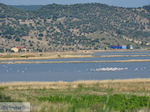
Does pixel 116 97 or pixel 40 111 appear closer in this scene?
pixel 40 111

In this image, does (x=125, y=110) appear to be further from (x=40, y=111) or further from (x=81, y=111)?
(x=81, y=111)

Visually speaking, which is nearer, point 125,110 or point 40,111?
point 40,111

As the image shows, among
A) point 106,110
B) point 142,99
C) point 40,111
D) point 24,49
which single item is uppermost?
point 106,110

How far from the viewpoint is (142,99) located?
26.5 m

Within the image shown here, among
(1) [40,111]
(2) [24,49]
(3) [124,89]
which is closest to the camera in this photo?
(1) [40,111]

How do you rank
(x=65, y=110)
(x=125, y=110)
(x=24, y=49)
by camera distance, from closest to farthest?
(x=65, y=110)
(x=125, y=110)
(x=24, y=49)

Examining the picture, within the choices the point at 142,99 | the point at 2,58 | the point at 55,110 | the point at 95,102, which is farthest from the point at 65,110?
the point at 2,58

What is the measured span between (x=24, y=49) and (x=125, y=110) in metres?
176

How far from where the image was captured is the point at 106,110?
11.6 m

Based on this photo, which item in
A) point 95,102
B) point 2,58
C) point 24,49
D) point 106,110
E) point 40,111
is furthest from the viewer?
point 24,49

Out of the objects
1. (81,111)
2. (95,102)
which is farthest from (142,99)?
(81,111)

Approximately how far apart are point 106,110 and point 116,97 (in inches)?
634

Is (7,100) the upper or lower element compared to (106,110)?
lower

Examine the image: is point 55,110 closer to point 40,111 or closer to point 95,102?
point 40,111
